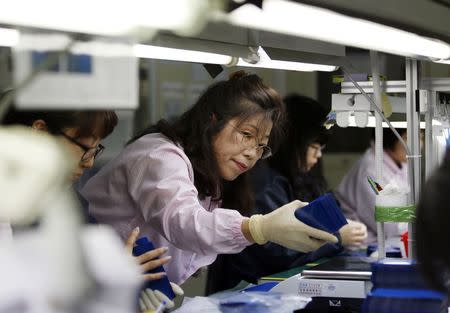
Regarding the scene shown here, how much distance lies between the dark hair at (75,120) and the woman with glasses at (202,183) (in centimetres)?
39

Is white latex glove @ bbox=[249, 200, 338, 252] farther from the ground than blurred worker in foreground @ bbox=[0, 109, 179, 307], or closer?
closer

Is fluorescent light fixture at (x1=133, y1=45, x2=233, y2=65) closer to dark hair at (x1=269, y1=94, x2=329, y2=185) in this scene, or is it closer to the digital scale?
the digital scale

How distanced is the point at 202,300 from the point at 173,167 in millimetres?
433

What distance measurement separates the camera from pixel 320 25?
5.81 feet

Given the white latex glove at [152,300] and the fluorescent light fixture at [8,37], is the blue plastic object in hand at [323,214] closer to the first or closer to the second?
the white latex glove at [152,300]

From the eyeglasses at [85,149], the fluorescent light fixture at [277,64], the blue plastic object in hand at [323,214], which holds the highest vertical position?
the fluorescent light fixture at [277,64]

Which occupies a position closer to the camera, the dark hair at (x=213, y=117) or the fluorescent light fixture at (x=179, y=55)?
the fluorescent light fixture at (x=179, y=55)

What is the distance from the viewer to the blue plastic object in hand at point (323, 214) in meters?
2.15

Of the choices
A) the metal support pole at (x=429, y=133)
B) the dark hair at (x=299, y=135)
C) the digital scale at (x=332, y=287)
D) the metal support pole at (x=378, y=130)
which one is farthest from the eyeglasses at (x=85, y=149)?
the dark hair at (x=299, y=135)

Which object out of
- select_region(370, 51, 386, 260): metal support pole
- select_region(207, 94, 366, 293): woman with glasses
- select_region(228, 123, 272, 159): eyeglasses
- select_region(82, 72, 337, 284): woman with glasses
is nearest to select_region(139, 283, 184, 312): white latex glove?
select_region(82, 72, 337, 284): woman with glasses

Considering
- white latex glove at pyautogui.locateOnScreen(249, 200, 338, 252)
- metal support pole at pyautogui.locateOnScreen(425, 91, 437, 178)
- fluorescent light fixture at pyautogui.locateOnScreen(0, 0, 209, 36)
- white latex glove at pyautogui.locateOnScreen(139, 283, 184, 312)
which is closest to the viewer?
fluorescent light fixture at pyautogui.locateOnScreen(0, 0, 209, 36)

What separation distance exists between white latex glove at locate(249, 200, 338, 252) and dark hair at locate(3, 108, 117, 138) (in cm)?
56

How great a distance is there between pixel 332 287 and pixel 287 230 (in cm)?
49

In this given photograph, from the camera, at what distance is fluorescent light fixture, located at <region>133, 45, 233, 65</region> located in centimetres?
224
